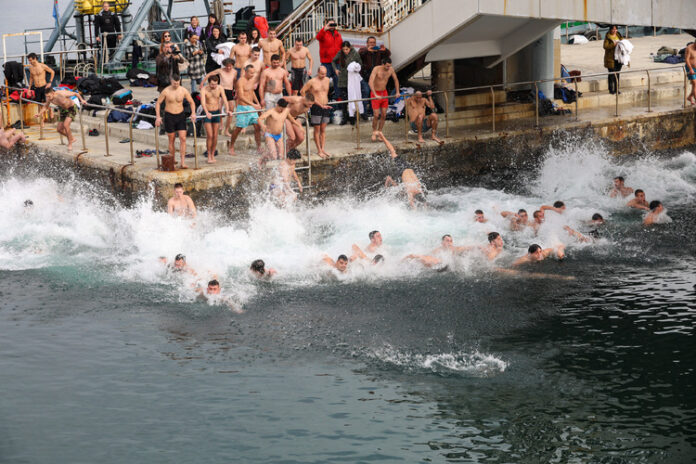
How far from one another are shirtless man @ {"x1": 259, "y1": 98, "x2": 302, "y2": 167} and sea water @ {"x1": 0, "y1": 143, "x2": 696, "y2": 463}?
107 centimetres

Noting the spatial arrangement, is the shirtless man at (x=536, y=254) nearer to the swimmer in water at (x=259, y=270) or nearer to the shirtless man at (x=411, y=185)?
the shirtless man at (x=411, y=185)

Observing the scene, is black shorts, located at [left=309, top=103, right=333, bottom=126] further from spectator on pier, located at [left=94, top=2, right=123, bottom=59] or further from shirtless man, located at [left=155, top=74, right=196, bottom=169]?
spectator on pier, located at [left=94, top=2, right=123, bottom=59]

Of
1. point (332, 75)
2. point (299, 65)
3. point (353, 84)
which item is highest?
point (299, 65)

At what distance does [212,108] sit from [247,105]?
916 mm

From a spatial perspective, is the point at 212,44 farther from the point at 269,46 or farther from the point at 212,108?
the point at 212,108

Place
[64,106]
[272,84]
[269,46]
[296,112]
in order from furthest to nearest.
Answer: [64,106]
[269,46]
[272,84]
[296,112]

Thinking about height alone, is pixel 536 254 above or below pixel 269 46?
below

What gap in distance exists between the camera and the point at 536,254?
14.7m

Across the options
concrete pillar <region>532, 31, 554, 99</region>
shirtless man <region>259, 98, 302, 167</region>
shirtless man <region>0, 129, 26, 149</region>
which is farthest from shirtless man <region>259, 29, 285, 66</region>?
concrete pillar <region>532, 31, 554, 99</region>

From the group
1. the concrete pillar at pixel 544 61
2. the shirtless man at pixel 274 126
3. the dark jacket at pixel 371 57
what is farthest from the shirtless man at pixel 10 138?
the concrete pillar at pixel 544 61

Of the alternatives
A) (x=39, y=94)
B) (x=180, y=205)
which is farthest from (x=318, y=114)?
(x=39, y=94)

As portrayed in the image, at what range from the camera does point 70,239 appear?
16.3 m

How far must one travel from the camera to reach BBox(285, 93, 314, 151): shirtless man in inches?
661

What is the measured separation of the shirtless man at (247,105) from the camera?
56.9ft
